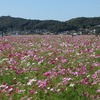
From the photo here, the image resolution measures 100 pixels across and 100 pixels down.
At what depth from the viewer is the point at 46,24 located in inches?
2712

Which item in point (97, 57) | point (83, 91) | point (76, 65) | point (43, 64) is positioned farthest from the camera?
point (97, 57)

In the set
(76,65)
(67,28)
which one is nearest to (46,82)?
(76,65)

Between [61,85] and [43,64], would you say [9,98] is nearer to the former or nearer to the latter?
[61,85]

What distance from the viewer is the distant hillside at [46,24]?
59.9 meters

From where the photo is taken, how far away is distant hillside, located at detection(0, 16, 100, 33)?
59875 millimetres

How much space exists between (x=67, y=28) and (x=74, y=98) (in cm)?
5687

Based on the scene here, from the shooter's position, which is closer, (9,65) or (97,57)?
(9,65)

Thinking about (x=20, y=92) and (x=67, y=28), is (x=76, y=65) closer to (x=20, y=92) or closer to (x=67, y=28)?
(x=20, y=92)

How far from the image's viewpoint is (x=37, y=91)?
4109mm

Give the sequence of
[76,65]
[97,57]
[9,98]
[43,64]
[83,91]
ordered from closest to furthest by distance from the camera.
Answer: [9,98], [83,91], [76,65], [43,64], [97,57]

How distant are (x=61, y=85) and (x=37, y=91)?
0.33m

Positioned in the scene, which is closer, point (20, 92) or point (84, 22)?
point (20, 92)

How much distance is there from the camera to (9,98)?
3830 millimetres

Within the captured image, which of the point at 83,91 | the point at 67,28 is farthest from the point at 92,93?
the point at 67,28
